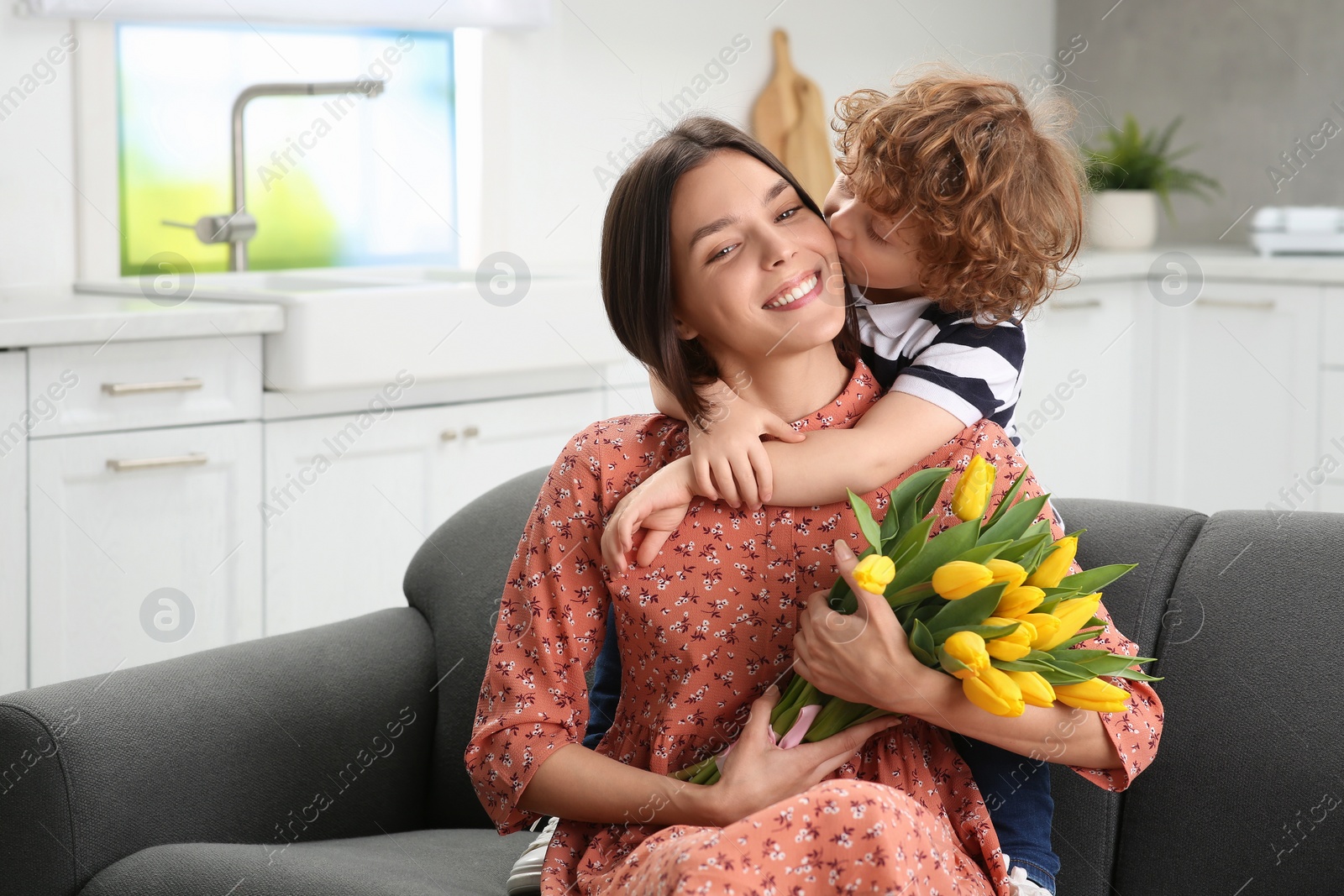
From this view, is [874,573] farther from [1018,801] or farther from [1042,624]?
[1018,801]

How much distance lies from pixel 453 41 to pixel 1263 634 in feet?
9.00

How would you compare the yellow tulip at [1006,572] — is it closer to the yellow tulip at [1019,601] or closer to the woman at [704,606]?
the yellow tulip at [1019,601]

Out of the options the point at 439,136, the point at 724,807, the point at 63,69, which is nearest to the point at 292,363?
the point at 63,69

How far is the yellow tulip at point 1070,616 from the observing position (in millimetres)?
1096

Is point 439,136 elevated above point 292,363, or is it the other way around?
point 439,136

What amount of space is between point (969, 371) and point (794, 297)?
174mm

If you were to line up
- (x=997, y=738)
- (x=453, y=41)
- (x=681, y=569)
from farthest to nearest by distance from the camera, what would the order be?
1. (x=453, y=41)
2. (x=681, y=569)
3. (x=997, y=738)

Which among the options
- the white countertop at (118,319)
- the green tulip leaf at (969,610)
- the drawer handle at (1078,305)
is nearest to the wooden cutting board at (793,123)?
the drawer handle at (1078,305)

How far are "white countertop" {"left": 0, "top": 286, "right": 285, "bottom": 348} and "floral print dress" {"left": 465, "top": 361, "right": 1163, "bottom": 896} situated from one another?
4.38ft

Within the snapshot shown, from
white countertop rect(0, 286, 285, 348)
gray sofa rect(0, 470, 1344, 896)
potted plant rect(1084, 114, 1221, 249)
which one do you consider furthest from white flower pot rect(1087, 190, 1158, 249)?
gray sofa rect(0, 470, 1344, 896)

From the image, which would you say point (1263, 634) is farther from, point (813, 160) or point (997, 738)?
point (813, 160)

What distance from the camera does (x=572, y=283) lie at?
9.87 ft

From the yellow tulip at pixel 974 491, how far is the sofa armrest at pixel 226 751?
0.79 meters

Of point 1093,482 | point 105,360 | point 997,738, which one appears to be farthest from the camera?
point 1093,482
